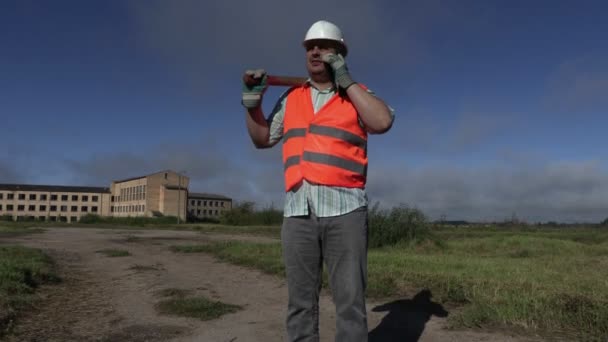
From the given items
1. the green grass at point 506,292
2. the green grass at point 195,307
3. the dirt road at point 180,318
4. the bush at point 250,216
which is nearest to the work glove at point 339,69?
the dirt road at point 180,318

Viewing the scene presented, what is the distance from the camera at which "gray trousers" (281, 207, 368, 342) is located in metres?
2.47

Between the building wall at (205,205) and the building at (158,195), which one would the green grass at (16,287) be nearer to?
the building at (158,195)

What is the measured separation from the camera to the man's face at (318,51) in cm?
271

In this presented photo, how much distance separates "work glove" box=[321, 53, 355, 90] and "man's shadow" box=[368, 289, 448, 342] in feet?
8.17

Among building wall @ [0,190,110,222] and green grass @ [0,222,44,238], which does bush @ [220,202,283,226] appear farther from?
building wall @ [0,190,110,222]

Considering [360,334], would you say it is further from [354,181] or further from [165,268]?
[165,268]

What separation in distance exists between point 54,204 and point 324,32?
105 m

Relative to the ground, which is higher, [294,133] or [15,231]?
[294,133]

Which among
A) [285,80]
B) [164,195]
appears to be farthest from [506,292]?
[164,195]

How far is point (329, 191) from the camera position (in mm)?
2516

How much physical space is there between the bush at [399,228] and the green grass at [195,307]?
10.6 metres

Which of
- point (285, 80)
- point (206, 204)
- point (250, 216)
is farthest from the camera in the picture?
point (206, 204)

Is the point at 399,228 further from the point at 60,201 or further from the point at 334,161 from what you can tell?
the point at 60,201

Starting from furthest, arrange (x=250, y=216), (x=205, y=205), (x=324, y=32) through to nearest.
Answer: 1. (x=205, y=205)
2. (x=250, y=216)
3. (x=324, y=32)
